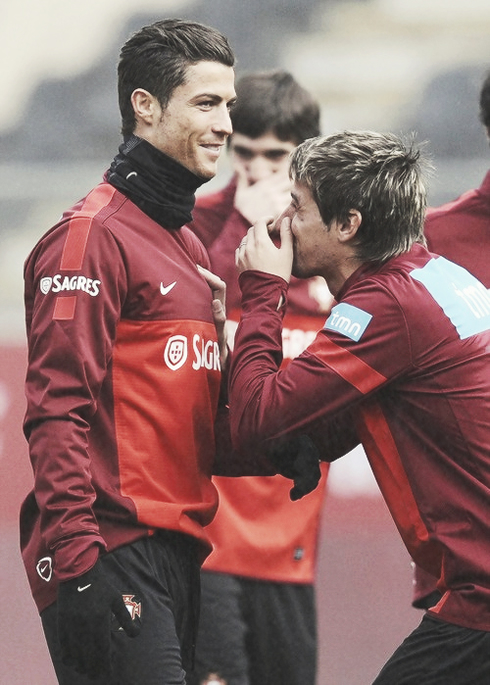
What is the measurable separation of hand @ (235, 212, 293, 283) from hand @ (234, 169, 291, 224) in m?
1.10

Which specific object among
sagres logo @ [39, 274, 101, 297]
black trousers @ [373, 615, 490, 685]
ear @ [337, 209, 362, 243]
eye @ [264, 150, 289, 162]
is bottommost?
black trousers @ [373, 615, 490, 685]

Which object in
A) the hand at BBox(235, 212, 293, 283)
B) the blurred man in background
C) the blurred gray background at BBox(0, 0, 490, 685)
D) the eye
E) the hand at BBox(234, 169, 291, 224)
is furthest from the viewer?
the blurred gray background at BBox(0, 0, 490, 685)

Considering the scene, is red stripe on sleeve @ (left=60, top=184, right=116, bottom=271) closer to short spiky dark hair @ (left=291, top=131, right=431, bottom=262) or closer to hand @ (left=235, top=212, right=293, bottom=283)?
hand @ (left=235, top=212, right=293, bottom=283)

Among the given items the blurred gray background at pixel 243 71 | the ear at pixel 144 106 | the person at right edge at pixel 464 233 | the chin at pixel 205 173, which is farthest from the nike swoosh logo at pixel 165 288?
the blurred gray background at pixel 243 71

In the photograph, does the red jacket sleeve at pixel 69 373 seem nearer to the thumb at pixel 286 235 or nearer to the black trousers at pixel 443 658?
the thumb at pixel 286 235

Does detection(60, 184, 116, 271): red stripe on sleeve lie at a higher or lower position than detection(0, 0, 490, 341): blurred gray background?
lower

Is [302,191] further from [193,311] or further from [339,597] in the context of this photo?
[339,597]

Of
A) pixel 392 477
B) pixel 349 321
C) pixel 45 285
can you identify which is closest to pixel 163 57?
pixel 45 285

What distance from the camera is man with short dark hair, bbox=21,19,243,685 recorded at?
2441 millimetres

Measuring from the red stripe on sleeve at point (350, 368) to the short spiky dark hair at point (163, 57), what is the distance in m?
0.63

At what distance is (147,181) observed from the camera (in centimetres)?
275

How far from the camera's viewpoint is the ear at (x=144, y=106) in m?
2.82

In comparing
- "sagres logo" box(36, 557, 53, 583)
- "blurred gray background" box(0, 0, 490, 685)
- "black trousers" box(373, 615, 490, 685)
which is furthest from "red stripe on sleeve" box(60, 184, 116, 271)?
"blurred gray background" box(0, 0, 490, 685)

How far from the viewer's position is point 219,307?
9.35ft
